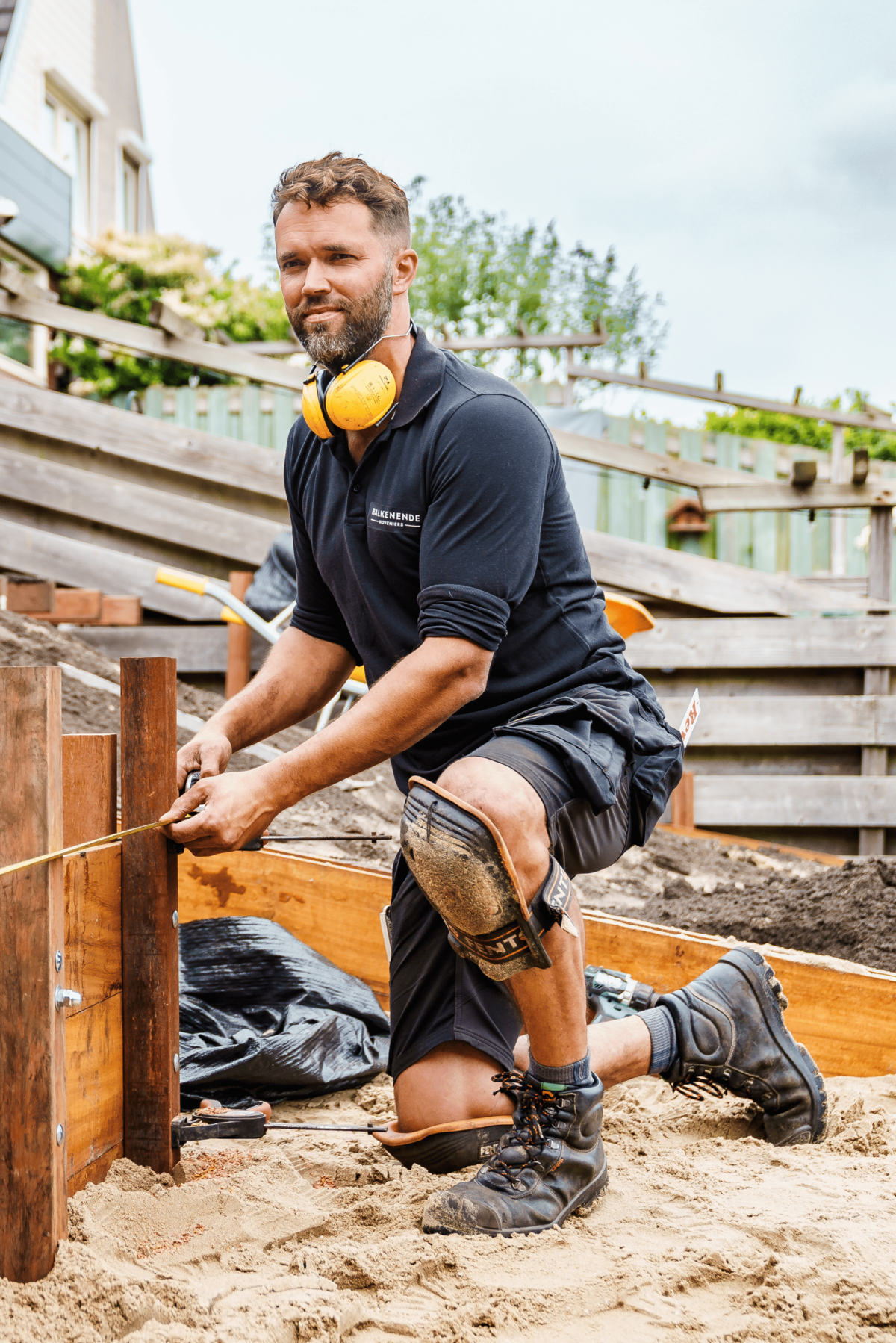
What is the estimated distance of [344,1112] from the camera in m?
2.35

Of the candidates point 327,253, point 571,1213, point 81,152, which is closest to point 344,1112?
point 571,1213

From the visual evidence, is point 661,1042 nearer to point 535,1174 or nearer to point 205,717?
point 535,1174

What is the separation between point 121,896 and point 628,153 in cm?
4077

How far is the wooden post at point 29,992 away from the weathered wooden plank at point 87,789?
393 millimetres

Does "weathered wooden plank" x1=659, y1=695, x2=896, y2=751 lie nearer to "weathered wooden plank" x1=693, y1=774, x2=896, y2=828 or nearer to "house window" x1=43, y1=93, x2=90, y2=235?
"weathered wooden plank" x1=693, y1=774, x2=896, y2=828

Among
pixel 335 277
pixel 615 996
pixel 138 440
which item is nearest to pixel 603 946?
pixel 615 996

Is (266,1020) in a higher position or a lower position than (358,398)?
lower

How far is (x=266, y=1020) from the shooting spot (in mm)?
2529

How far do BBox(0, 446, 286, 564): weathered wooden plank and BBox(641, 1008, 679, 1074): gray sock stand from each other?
4.78m

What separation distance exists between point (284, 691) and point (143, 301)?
1103cm

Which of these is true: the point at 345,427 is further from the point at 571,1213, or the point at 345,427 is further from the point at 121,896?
the point at 571,1213

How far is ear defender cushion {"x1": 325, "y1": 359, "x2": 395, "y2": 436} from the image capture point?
1947mm

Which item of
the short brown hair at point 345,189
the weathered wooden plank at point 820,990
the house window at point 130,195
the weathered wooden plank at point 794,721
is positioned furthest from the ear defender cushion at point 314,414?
the house window at point 130,195

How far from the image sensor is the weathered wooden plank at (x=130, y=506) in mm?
6488
